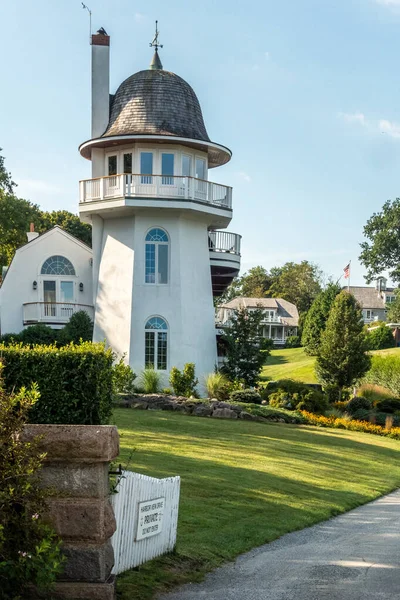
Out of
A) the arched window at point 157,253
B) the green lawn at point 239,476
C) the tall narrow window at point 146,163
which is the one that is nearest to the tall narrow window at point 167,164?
the tall narrow window at point 146,163

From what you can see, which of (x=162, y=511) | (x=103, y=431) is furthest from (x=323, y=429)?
(x=103, y=431)

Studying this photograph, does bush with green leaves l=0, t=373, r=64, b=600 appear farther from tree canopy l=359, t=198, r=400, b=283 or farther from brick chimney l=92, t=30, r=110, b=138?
tree canopy l=359, t=198, r=400, b=283

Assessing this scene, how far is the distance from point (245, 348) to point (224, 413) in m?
6.18

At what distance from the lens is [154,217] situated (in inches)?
1363

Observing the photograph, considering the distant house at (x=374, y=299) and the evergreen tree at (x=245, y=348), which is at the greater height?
the distant house at (x=374, y=299)

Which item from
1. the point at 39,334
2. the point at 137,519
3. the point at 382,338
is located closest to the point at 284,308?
the point at 382,338

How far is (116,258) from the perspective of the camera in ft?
115

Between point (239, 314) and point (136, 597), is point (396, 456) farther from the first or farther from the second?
point (136, 597)

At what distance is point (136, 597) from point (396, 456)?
56.9ft

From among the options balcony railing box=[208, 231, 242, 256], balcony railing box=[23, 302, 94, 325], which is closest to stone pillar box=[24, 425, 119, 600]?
balcony railing box=[208, 231, 242, 256]

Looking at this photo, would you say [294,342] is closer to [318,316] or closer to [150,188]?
[318,316]

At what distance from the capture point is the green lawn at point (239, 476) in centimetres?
1108

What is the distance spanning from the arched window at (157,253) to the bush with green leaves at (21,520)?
2657cm

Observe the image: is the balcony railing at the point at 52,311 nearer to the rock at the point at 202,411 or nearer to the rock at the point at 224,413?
the rock at the point at 202,411
